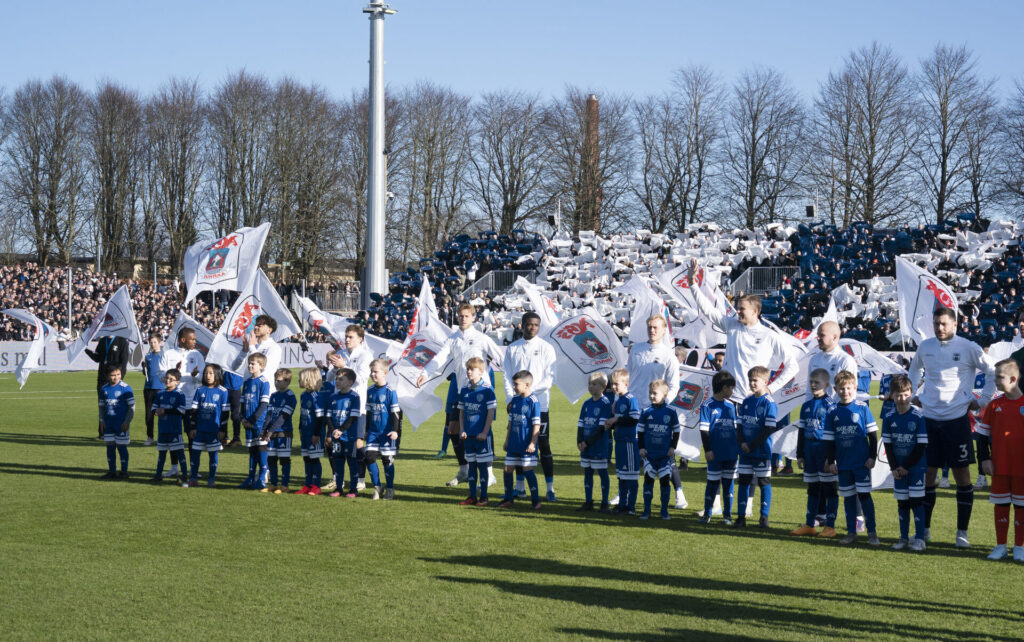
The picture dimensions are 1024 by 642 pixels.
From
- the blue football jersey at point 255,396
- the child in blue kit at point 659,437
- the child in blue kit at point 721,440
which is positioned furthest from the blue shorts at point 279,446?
the child in blue kit at point 721,440

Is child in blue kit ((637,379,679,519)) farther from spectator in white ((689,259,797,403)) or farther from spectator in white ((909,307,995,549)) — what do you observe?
spectator in white ((909,307,995,549))

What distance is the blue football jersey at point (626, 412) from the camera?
932 cm

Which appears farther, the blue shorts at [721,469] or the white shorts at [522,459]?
the white shorts at [522,459]

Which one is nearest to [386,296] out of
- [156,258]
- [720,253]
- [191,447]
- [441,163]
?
[720,253]

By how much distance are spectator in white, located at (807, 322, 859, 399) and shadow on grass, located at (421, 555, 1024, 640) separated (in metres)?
3.14

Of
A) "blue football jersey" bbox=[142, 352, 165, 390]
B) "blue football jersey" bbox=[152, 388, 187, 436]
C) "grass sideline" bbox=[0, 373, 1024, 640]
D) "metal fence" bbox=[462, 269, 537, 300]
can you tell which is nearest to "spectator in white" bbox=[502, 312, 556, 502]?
"grass sideline" bbox=[0, 373, 1024, 640]

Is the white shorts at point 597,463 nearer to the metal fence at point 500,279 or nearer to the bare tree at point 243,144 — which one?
the metal fence at point 500,279

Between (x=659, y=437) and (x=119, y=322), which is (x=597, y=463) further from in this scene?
(x=119, y=322)

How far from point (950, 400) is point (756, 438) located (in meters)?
1.62

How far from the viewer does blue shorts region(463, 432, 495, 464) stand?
381 inches

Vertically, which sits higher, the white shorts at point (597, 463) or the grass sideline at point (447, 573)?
the white shorts at point (597, 463)

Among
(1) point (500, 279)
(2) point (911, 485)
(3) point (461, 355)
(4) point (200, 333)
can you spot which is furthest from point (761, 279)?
(2) point (911, 485)

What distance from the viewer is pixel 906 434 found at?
25.8 ft

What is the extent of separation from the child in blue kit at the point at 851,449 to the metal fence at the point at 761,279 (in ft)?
97.7
